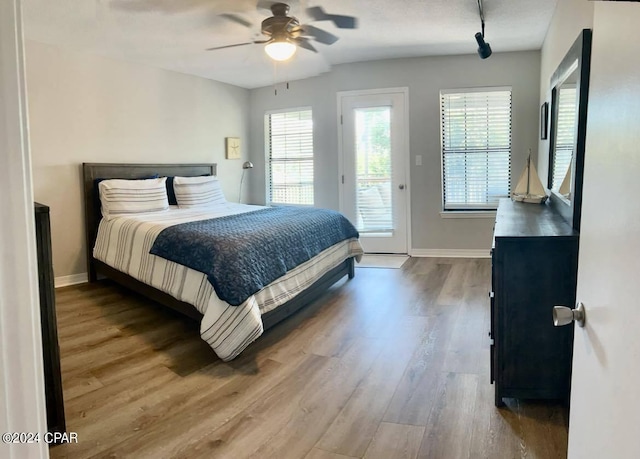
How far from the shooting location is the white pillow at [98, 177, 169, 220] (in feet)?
14.2

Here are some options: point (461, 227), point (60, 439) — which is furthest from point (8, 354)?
point (461, 227)

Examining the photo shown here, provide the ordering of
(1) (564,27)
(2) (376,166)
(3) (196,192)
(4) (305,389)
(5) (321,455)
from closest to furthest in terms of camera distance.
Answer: (5) (321,455) → (4) (305,389) → (1) (564,27) → (3) (196,192) → (2) (376,166)

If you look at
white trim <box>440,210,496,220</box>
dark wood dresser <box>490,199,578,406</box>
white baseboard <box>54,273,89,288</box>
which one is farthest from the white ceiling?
dark wood dresser <box>490,199,578,406</box>

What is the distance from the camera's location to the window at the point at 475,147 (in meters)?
5.32

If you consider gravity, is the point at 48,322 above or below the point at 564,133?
below

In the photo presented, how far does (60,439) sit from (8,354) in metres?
1.65

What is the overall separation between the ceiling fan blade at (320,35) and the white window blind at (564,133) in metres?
2.17

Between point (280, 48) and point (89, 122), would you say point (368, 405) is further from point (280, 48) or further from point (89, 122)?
point (89, 122)

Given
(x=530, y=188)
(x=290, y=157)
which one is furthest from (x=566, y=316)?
(x=290, y=157)

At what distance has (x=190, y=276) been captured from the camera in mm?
2988

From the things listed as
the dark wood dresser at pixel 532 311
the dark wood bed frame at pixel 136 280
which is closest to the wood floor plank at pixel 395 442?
the dark wood dresser at pixel 532 311

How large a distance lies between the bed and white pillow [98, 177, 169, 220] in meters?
0.15

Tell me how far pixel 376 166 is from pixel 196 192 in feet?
7.35

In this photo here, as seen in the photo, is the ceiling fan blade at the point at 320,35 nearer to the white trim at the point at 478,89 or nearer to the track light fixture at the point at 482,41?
the track light fixture at the point at 482,41
